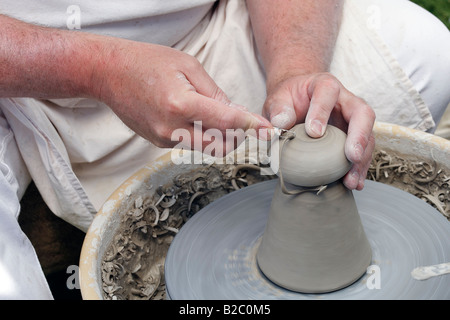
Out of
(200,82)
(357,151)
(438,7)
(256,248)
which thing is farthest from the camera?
(438,7)

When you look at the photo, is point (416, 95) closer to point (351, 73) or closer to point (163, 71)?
point (351, 73)

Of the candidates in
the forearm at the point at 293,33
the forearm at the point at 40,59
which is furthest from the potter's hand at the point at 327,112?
the forearm at the point at 40,59

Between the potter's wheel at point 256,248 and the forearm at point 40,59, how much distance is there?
1.46ft

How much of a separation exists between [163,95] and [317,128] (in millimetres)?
320

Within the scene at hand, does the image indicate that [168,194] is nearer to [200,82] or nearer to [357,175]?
[200,82]

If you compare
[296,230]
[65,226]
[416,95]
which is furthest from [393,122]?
[65,226]

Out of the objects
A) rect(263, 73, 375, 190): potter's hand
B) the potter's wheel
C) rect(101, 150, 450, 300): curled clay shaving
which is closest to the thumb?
rect(263, 73, 375, 190): potter's hand

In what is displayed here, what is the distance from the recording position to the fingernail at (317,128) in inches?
47.3

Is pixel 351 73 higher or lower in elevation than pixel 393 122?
higher

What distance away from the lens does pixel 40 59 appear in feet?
4.46

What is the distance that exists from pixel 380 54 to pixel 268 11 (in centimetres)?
33

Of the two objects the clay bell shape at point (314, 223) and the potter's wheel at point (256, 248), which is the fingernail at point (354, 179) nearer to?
the clay bell shape at point (314, 223)

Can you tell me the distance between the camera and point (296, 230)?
4.03ft

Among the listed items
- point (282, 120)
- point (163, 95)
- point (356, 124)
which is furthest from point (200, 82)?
point (356, 124)
